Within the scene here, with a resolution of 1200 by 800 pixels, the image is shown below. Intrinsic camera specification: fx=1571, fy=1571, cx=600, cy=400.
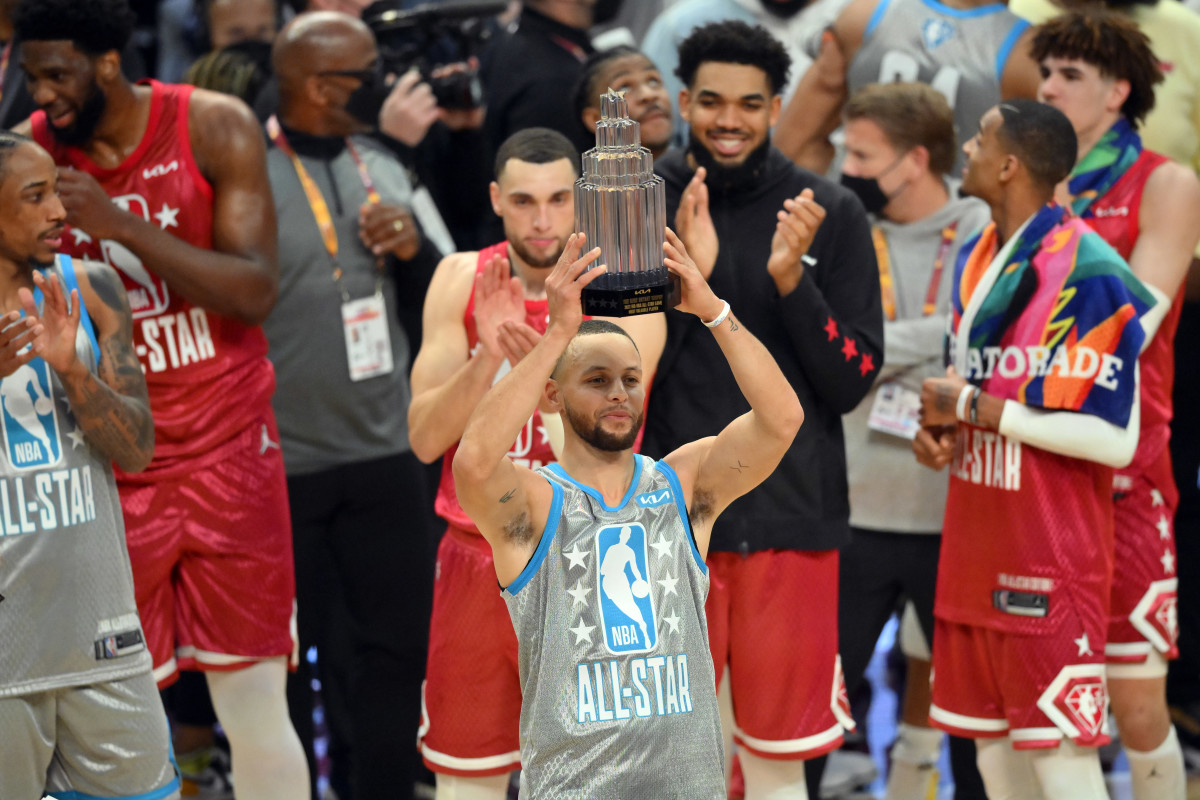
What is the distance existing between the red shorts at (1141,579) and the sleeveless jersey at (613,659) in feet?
6.20

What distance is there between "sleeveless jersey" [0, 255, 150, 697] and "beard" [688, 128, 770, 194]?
1.63 meters

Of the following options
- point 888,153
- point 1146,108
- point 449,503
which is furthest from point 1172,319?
point 449,503

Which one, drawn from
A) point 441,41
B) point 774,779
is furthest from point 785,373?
point 441,41

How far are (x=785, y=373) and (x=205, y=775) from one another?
2.64 metres

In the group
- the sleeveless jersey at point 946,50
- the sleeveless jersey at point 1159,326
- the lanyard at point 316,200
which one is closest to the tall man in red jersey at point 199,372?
the lanyard at point 316,200

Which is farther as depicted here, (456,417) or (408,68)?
(408,68)

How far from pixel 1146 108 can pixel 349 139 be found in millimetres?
2505

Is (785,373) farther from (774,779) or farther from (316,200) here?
(316,200)

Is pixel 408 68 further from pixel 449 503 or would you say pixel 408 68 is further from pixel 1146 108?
pixel 1146 108

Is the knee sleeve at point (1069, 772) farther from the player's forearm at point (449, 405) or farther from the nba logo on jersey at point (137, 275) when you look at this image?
the nba logo on jersey at point (137, 275)

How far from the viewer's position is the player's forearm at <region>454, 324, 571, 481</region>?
299 centimetres

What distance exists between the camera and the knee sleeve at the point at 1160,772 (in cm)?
460

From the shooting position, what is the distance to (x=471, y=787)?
13.3 feet

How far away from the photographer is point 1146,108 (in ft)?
15.6
